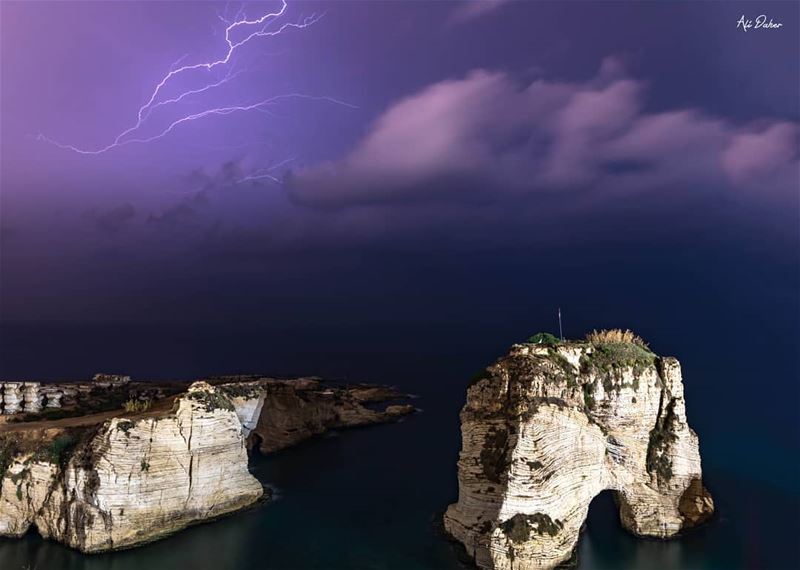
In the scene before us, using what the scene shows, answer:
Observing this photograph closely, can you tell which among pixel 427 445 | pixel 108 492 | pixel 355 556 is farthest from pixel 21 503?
pixel 427 445

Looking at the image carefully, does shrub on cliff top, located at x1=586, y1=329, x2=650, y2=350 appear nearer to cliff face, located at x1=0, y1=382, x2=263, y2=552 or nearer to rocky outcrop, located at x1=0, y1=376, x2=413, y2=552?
rocky outcrop, located at x1=0, y1=376, x2=413, y2=552

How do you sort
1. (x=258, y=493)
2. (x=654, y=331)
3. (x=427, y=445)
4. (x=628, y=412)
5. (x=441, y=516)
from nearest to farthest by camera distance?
(x=628, y=412), (x=441, y=516), (x=258, y=493), (x=427, y=445), (x=654, y=331)

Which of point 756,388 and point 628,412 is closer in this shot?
point 628,412

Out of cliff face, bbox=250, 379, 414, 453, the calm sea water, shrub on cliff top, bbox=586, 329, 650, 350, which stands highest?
shrub on cliff top, bbox=586, 329, 650, 350

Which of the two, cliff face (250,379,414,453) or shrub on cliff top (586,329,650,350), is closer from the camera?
shrub on cliff top (586,329,650,350)

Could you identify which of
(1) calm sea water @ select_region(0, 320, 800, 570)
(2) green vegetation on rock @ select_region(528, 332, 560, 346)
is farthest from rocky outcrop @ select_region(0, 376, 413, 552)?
(2) green vegetation on rock @ select_region(528, 332, 560, 346)

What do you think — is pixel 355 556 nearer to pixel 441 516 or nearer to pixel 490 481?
pixel 441 516
